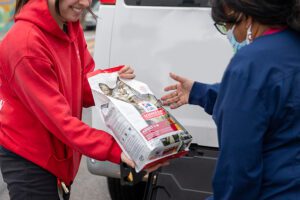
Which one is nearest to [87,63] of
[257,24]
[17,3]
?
[17,3]

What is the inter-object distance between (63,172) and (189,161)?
80 centimetres

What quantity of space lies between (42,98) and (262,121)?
2.77ft

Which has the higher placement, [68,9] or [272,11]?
[272,11]

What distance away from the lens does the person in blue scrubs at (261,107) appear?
1296mm

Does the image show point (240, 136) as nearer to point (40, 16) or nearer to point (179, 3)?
point (40, 16)

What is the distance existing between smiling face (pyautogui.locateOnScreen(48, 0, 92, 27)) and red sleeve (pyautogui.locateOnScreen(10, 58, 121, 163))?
0.75ft

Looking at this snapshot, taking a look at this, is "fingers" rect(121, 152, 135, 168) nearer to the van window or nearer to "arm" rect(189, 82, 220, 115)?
"arm" rect(189, 82, 220, 115)

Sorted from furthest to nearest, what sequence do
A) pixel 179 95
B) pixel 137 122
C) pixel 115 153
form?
pixel 179 95 → pixel 115 153 → pixel 137 122

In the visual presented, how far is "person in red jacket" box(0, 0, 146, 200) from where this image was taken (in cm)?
173

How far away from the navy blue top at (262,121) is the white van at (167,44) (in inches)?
47.2

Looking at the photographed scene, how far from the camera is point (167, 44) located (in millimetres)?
2637

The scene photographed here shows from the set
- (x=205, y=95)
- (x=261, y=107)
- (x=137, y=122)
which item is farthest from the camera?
(x=205, y=95)

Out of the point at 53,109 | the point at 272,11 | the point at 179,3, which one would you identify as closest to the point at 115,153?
the point at 53,109

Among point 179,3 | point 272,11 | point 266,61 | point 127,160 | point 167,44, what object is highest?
point 272,11
